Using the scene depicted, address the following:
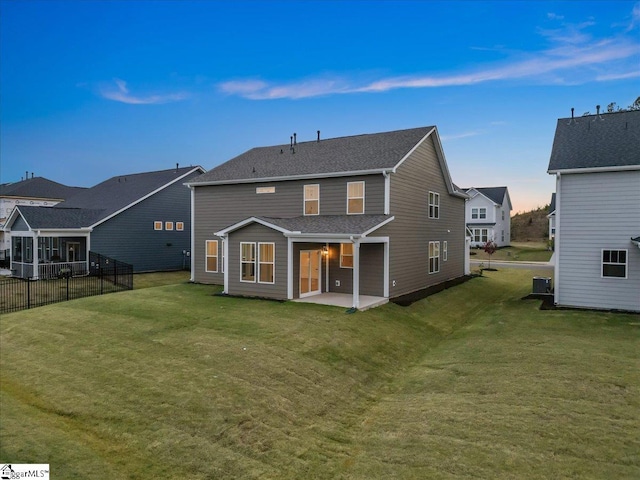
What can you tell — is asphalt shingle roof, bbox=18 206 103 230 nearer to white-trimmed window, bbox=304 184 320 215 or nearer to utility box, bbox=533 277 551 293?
white-trimmed window, bbox=304 184 320 215

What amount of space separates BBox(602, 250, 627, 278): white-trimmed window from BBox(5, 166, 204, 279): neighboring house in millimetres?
26036

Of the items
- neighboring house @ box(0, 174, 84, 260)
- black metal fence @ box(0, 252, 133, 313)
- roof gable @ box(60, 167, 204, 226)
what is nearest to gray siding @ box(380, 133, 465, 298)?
black metal fence @ box(0, 252, 133, 313)

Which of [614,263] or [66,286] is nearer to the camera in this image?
[614,263]

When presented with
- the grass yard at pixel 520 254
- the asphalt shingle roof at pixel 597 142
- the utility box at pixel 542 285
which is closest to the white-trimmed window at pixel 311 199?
the asphalt shingle roof at pixel 597 142

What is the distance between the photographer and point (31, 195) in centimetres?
4038

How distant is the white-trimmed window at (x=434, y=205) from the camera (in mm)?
21578

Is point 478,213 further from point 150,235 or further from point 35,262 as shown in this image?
point 35,262

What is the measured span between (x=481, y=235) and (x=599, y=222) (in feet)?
116

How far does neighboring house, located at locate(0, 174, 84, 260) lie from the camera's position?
3816cm

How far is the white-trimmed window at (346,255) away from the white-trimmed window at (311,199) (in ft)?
7.31

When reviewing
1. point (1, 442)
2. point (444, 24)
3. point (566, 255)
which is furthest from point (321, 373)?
point (444, 24)

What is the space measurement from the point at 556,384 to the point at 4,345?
14.6 meters

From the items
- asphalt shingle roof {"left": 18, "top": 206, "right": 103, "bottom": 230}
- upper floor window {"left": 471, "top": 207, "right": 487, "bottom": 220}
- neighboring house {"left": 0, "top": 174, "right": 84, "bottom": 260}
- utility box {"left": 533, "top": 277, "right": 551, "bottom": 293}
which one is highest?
neighboring house {"left": 0, "top": 174, "right": 84, "bottom": 260}

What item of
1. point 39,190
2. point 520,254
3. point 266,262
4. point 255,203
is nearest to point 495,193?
point 520,254
